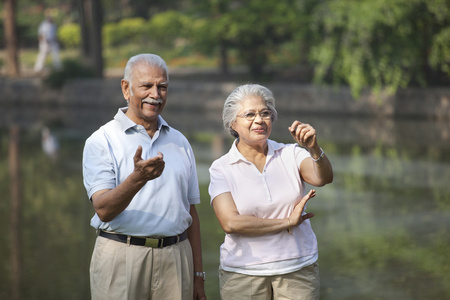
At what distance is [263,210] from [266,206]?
3 centimetres

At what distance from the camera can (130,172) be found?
3547 millimetres

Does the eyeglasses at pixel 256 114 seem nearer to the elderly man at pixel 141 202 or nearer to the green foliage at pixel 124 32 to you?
the elderly man at pixel 141 202

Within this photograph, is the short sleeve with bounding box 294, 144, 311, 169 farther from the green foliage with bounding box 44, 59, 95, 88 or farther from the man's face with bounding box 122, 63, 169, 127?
the green foliage with bounding box 44, 59, 95, 88

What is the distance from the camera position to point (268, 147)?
392 cm

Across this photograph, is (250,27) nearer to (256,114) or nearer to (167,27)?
(167,27)

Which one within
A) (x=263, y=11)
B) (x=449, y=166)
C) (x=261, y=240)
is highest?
(x=263, y=11)

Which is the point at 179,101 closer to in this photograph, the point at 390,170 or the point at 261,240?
the point at 390,170

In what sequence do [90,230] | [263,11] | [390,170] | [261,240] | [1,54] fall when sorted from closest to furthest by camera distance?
[261,240], [90,230], [390,170], [263,11], [1,54]

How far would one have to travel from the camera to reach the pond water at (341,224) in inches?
252

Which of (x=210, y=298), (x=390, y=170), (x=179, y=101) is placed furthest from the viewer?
(x=179, y=101)

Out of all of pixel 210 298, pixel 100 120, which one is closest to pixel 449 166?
pixel 210 298

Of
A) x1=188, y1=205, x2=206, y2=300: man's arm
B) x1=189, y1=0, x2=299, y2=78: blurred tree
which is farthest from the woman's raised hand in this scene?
x1=189, y1=0, x2=299, y2=78: blurred tree

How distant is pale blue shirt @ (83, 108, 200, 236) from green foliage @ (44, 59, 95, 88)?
23.4 meters

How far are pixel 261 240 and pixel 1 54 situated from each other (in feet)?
126
